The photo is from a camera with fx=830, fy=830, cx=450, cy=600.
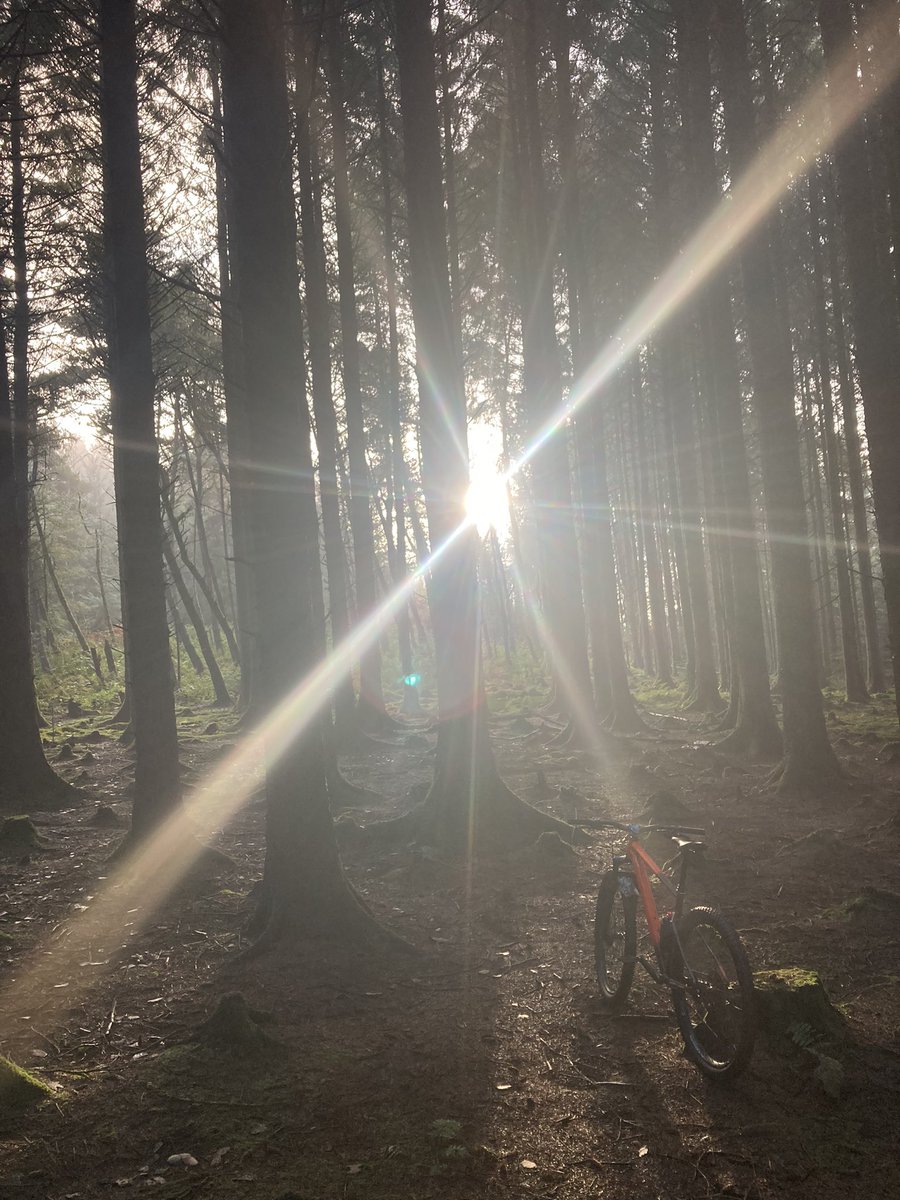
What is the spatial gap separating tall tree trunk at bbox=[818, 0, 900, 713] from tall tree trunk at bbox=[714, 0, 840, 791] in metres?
1.33

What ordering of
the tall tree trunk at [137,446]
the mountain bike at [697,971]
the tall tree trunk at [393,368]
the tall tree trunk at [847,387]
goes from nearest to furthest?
the mountain bike at [697,971], the tall tree trunk at [137,446], the tall tree trunk at [393,368], the tall tree trunk at [847,387]

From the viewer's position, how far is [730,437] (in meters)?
12.1

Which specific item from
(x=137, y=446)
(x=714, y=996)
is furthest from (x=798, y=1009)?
(x=137, y=446)

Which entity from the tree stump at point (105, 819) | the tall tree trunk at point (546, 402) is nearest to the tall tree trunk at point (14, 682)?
the tree stump at point (105, 819)

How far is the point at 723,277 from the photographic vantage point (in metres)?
12.1

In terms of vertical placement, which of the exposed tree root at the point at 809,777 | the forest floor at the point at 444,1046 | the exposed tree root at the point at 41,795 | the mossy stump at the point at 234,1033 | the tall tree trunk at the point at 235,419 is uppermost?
the tall tree trunk at the point at 235,419

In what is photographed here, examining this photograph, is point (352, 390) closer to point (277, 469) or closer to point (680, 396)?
point (680, 396)

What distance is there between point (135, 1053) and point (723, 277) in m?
11.9

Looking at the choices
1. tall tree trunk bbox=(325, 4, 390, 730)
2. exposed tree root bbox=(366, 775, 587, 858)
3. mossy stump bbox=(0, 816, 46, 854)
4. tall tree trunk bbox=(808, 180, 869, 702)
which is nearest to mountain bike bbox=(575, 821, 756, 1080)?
exposed tree root bbox=(366, 775, 587, 858)

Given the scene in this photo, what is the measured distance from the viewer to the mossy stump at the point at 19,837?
834 cm

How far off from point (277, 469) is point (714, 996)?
13.1ft

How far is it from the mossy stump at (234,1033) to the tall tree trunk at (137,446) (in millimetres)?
4342

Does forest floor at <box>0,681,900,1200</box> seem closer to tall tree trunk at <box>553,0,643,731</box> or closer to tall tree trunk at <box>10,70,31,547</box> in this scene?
tall tree trunk at <box>553,0,643,731</box>

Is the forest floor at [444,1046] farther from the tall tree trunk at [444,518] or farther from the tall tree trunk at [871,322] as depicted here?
the tall tree trunk at [871,322]
